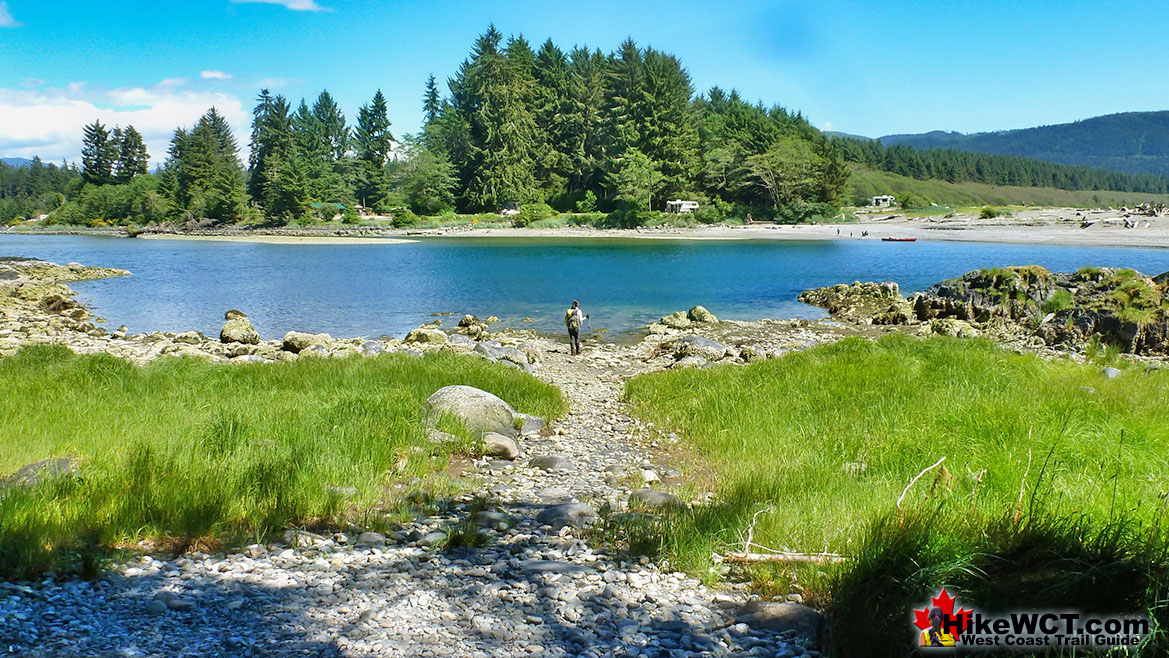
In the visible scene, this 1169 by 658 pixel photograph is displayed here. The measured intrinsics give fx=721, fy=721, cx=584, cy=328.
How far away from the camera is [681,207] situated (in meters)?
97.6

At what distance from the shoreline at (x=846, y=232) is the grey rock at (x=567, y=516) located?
7551 centimetres

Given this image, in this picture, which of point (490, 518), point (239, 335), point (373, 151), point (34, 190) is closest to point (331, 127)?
point (373, 151)

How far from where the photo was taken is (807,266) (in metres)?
54.6

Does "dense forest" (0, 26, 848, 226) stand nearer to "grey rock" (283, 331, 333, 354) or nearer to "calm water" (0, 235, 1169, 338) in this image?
"calm water" (0, 235, 1169, 338)

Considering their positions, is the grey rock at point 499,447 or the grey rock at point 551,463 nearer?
the grey rock at point 551,463

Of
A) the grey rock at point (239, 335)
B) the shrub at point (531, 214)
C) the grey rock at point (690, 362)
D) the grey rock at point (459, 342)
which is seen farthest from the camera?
the shrub at point (531, 214)

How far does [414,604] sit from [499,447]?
4.76 meters

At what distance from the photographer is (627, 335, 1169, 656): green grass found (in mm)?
4938

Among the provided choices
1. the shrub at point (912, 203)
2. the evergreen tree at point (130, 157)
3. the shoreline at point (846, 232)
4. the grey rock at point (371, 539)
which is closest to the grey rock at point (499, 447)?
the grey rock at point (371, 539)

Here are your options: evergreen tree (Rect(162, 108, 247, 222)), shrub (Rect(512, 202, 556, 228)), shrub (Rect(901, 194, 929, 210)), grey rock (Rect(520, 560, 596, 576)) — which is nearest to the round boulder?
grey rock (Rect(520, 560, 596, 576))

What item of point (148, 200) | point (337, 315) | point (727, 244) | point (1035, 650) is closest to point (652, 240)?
point (727, 244)

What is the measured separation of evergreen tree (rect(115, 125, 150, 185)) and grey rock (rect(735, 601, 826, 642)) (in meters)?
159

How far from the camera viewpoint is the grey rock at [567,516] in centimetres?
700

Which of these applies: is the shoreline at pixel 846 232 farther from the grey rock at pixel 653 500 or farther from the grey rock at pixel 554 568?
the grey rock at pixel 554 568
